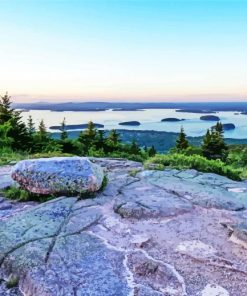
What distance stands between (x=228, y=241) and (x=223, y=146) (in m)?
18.7

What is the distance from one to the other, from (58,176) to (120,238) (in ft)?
6.38

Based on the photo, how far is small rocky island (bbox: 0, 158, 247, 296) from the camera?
394 cm

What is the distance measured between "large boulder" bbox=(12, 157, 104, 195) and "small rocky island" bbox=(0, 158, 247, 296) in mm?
16

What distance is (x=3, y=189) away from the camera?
7211mm

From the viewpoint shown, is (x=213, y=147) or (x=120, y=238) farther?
(x=213, y=147)

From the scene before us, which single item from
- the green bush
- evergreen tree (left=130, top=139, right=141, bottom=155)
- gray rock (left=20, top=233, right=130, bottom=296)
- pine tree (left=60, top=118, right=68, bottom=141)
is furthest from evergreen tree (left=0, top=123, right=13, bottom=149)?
gray rock (left=20, top=233, right=130, bottom=296)

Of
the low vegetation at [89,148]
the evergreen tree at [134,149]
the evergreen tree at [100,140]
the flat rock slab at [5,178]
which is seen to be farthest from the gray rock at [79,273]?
the evergreen tree at [100,140]

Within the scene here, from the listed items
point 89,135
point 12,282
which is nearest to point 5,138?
point 89,135

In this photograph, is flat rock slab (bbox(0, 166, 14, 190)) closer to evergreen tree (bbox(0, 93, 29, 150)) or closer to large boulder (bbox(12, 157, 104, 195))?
large boulder (bbox(12, 157, 104, 195))

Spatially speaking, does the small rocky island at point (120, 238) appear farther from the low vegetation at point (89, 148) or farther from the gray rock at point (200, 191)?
the low vegetation at point (89, 148)

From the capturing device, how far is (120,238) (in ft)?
15.8

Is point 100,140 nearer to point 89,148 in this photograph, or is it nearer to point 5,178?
point 89,148

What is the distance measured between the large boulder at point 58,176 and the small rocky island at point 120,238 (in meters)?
0.02

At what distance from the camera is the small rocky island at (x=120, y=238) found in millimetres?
3941
